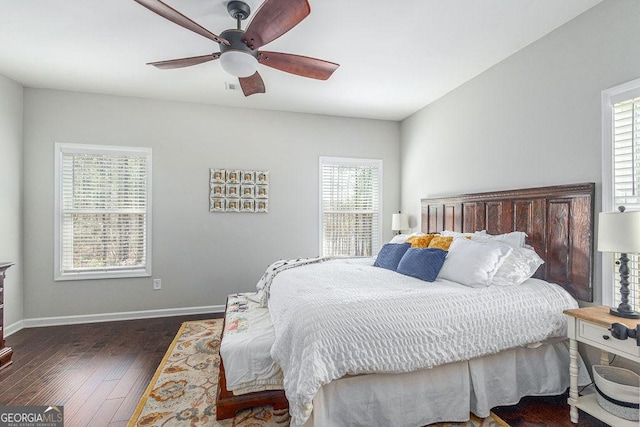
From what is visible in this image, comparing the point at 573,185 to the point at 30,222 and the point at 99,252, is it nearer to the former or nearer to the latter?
the point at 99,252

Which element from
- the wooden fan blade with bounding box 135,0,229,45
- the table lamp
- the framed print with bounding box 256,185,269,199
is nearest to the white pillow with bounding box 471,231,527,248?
the table lamp

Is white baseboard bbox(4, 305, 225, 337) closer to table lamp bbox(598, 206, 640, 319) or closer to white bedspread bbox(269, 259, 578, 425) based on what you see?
white bedspread bbox(269, 259, 578, 425)

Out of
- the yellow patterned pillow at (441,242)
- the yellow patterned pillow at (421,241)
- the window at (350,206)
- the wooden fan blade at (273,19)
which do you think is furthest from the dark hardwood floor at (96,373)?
the wooden fan blade at (273,19)

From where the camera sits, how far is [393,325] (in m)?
1.72

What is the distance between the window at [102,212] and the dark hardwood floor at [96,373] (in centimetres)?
70

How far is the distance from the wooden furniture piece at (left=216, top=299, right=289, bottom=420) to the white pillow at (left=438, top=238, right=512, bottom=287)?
5.03 ft

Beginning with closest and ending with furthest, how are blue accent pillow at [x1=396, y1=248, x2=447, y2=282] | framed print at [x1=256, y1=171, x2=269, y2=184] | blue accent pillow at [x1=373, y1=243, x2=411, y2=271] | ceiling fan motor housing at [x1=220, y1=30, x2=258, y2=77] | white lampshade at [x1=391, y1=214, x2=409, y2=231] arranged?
1. ceiling fan motor housing at [x1=220, y1=30, x2=258, y2=77]
2. blue accent pillow at [x1=396, y1=248, x2=447, y2=282]
3. blue accent pillow at [x1=373, y1=243, x2=411, y2=271]
4. framed print at [x1=256, y1=171, x2=269, y2=184]
5. white lampshade at [x1=391, y1=214, x2=409, y2=231]

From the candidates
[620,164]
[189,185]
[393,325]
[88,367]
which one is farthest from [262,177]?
[620,164]

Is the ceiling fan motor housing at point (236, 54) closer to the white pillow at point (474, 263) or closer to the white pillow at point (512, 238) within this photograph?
the white pillow at point (474, 263)

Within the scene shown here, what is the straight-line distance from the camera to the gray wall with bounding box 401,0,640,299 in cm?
212

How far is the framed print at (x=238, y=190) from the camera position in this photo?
13.4 feet

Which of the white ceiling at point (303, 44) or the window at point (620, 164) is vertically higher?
the white ceiling at point (303, 44)

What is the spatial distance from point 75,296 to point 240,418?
2.99 m

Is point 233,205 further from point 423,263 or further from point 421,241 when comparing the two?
point 423,263
